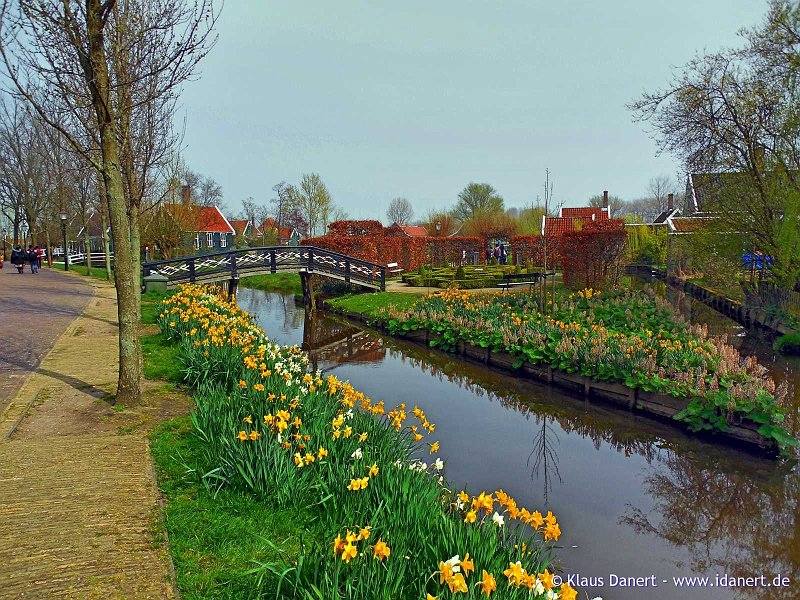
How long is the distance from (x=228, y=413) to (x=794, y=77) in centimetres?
1476

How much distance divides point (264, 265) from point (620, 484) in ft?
57.2

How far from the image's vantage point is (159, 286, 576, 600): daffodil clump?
277cm

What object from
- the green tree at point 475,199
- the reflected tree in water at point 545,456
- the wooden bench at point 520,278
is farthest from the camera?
the green tree at point 475,199

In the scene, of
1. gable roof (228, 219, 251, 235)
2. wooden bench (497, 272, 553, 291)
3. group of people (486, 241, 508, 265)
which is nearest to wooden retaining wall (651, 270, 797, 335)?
wooden bench (497, 272, 553, 291)

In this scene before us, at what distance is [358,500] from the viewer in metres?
3.96

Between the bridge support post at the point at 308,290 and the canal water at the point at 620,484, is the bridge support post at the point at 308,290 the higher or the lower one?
the higher one

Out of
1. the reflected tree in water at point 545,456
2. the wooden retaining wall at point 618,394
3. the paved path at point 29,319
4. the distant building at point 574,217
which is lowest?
the reflected tree in water at point 545,456

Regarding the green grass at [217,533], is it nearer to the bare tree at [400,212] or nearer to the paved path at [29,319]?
the paved path at [29,319]

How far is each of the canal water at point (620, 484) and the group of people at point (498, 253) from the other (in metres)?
24.9

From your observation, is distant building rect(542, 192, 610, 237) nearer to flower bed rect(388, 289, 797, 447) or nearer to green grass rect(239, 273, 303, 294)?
green grass rect(239, 273, 303, 294)

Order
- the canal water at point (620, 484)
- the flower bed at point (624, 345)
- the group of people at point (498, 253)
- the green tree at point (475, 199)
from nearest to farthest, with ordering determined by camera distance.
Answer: the canal water at point (620, 484), the flower bed at point (624, 345), the group of people at point (498, 253), the green tree at point (475, 199)

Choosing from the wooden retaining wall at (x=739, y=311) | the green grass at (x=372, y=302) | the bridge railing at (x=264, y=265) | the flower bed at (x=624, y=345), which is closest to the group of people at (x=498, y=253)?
the wooden retaining wall at (x=739, y=311)

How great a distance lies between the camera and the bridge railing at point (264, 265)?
20.3m

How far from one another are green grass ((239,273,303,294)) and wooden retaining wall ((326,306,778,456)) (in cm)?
1828
